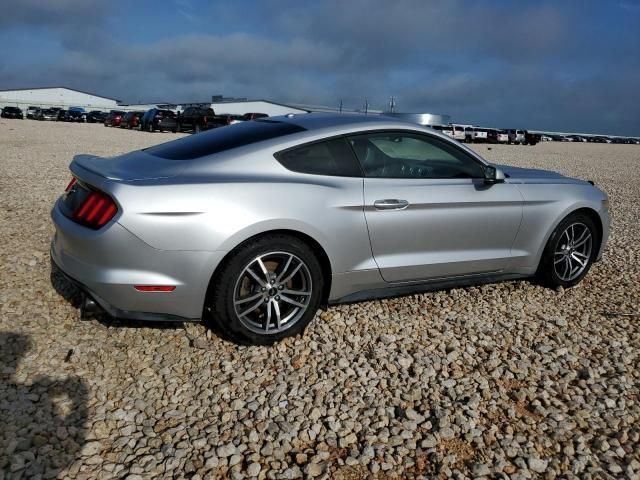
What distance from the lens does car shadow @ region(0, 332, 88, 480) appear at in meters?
2.25

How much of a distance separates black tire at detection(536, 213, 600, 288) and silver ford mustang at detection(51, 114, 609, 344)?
0.22 feet

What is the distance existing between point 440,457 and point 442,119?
58161 mm

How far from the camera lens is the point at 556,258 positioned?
4.62m

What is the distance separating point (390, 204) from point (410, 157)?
641mm

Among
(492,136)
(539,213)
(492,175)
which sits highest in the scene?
(492,136)

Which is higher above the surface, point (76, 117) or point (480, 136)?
point (480, 136)

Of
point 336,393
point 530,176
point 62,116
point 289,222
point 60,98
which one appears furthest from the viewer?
point 60,98

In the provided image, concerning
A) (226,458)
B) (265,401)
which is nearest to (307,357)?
(265,401)

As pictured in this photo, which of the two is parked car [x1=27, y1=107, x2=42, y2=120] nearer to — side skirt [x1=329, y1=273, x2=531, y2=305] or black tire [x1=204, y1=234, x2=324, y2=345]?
black tire [x1=204, y1=234, x2=324, y2=345]

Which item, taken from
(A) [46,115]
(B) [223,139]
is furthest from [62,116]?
(B) [223,139]

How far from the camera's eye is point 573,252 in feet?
15.6

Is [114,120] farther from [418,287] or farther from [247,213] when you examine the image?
[247,213]

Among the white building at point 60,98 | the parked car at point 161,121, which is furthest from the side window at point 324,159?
the white building at point 60,98

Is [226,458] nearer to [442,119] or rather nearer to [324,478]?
[324,478]
